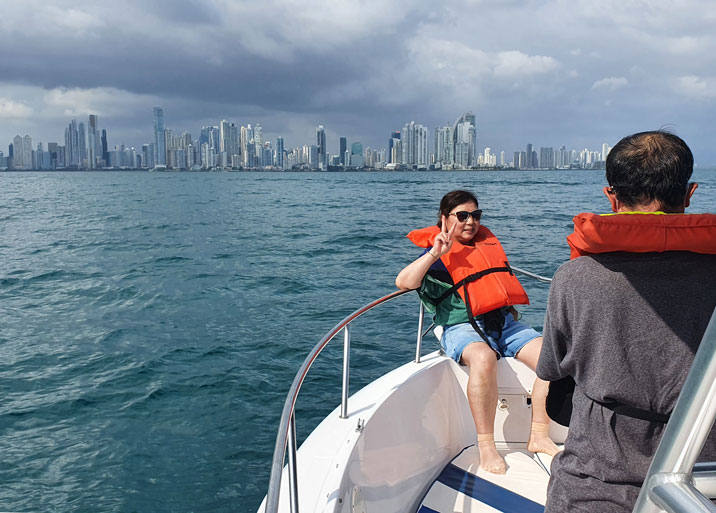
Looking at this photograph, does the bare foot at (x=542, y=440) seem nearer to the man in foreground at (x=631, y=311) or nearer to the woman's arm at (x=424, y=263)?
the woman's arm at (x=424, y=263)

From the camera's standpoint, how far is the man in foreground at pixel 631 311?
1362 mm

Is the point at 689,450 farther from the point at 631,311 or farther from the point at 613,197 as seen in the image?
the point at 613,197

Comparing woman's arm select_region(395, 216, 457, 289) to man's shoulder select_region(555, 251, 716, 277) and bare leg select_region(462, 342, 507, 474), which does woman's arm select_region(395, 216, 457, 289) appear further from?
man's shoulder select_region(555, 251, 716, 277)

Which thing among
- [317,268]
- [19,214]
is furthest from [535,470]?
[19,214]

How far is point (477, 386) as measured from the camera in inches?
115

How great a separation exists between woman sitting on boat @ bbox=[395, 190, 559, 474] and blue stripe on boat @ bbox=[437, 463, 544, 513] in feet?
0.36

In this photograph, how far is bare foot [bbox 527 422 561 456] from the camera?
9.88 ft

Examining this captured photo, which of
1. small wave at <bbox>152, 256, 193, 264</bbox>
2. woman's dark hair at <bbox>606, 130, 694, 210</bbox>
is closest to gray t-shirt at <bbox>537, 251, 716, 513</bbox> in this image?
woman's dark hair at <bbox>606, 130, 694, 210</bbox>

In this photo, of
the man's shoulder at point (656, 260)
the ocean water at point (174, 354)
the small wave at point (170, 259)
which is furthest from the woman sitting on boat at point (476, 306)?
the small wave at point (170, 259)

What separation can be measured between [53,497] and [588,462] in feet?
15.5

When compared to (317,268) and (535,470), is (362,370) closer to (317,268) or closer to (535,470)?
(535,470)

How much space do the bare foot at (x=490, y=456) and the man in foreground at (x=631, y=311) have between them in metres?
1.44

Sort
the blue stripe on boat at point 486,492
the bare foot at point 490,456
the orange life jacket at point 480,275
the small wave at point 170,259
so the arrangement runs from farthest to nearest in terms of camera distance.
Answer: the small wave at point 170,259
the orange life jacket at point 480,275
the bare foot at point 490,456
the blue stripe on boat at point 486,492

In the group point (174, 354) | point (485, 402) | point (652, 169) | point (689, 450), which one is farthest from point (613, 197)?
point (174, 354)
